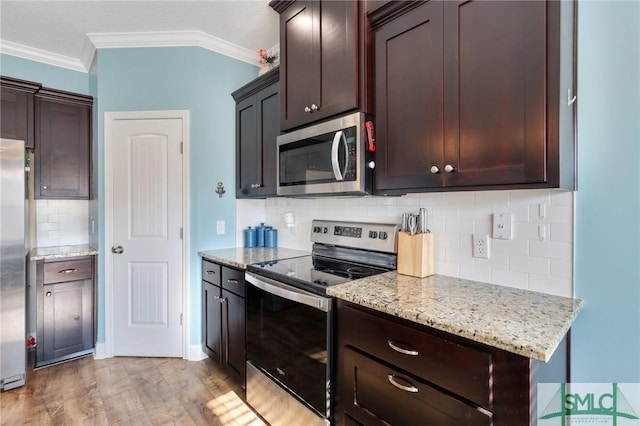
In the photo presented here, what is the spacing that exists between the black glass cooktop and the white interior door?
3.51 feet

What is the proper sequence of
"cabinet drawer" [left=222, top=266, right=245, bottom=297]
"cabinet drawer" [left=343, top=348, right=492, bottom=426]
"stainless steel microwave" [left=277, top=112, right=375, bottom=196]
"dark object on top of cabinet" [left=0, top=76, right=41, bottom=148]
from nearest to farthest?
"cabinet drawer" [left=343, top=348, right=492, bottom=426] < "stainless steel microwave" [left=277, top=112, right=375, bottom=196] < "cabinet drawer" [left=222, top=266, right=245, bottom=297] < "dark object on top of cabinet" [left=0, top=76, right=41, bottom=148]

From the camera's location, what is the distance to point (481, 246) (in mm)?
1531

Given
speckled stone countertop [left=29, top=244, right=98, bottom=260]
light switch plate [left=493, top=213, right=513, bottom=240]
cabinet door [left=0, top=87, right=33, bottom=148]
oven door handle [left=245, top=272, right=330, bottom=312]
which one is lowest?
oven door handle [left=245, top=272, right=330, bottom=312]

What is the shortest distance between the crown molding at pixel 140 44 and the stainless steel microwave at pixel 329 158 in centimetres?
133

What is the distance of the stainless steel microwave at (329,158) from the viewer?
1.58 metres

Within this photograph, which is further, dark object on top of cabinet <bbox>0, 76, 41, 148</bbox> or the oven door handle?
dark object on top of cabinet <bbox>0, 76, 41, 148</bbox>

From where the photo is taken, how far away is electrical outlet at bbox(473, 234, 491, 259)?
4.96ft

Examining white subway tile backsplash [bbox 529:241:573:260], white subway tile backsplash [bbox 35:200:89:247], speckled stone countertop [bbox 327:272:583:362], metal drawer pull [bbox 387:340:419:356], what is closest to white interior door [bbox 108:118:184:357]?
white subway tile backsplash [bbox 35:200:89:247]

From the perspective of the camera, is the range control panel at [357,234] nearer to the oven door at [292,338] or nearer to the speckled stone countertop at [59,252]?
the oven door at [292,338]

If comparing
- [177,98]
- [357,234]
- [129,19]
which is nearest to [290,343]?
[357,234]

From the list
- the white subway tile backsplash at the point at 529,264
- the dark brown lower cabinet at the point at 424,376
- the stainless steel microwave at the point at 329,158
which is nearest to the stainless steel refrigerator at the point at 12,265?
the stainless steel microwave at the point at 329,158

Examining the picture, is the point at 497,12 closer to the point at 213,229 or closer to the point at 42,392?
the point at 213,229

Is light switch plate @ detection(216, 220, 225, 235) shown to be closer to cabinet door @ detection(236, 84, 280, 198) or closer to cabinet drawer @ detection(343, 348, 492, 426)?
cabinet door @ detection(236, 84, 280, 198)

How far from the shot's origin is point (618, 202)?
118 centimetres
